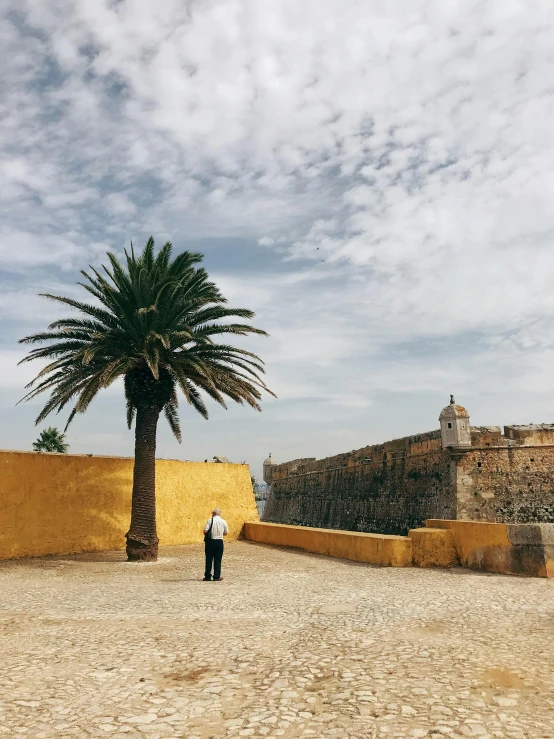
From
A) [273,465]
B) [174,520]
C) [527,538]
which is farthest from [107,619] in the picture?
[273,465]

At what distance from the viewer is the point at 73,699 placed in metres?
3.50

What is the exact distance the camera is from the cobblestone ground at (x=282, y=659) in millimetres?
3113

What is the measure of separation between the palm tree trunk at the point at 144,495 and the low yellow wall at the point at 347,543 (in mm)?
3540

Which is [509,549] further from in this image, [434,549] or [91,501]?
[91,501]

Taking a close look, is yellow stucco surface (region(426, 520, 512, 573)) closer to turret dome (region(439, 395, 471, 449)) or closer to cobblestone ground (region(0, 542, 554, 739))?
cobblestone ground (region(0, 542, 554, 739))

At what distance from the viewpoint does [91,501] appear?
1268cm

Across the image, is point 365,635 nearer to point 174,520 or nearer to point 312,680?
point 312,680

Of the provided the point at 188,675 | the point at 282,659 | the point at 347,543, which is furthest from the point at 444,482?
the point at 188,675

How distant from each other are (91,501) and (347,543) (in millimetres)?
6354

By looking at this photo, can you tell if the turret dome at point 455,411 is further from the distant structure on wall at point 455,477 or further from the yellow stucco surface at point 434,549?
the yellow stucco surface at point 434,549

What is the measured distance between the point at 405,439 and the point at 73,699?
20.5 meters

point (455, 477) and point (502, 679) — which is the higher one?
point (455, 477)

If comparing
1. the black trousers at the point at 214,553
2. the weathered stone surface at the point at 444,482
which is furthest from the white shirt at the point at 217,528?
the weathered stone surface at the point at 444,482

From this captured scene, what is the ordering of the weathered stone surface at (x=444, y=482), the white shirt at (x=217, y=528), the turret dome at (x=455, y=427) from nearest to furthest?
the white shirt at (x=217, y=528) < the weathered stone surface at (x=444, y=482) < the turret dome at (x=455, y=427)
